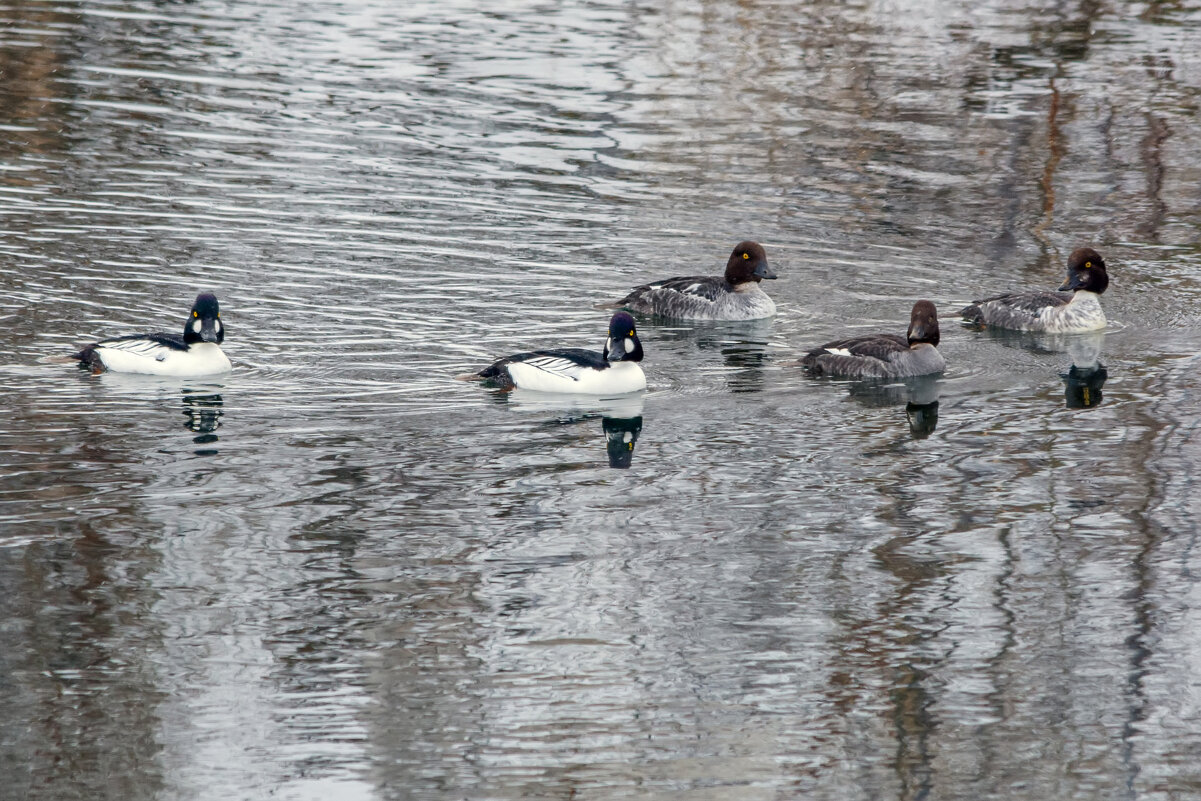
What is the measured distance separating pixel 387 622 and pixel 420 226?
12.1 m

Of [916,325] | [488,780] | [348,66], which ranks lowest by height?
[488,780]

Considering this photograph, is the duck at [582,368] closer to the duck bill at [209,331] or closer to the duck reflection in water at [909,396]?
the duck reflection in water at [909,396]

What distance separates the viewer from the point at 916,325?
16234 mm

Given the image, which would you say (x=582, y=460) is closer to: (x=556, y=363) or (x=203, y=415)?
(x=556, y=363)

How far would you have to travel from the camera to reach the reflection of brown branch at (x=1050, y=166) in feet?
73.2

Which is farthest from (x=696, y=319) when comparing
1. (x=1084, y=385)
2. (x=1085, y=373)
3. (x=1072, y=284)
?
(x=1084, y=385)

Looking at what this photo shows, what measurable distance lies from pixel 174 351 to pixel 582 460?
4317 mm

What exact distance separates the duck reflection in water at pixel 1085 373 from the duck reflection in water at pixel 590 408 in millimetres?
4042

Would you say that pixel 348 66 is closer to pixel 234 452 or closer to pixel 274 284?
pixel 274 284

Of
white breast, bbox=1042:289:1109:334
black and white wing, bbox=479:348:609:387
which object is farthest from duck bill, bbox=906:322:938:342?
black and white wing, bbox=479:348:609:387

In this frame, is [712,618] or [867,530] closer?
[712,618]

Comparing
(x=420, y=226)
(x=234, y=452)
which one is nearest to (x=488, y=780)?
(x=234, y=452)

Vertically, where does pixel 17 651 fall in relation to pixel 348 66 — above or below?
below

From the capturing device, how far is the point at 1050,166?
25.6m
